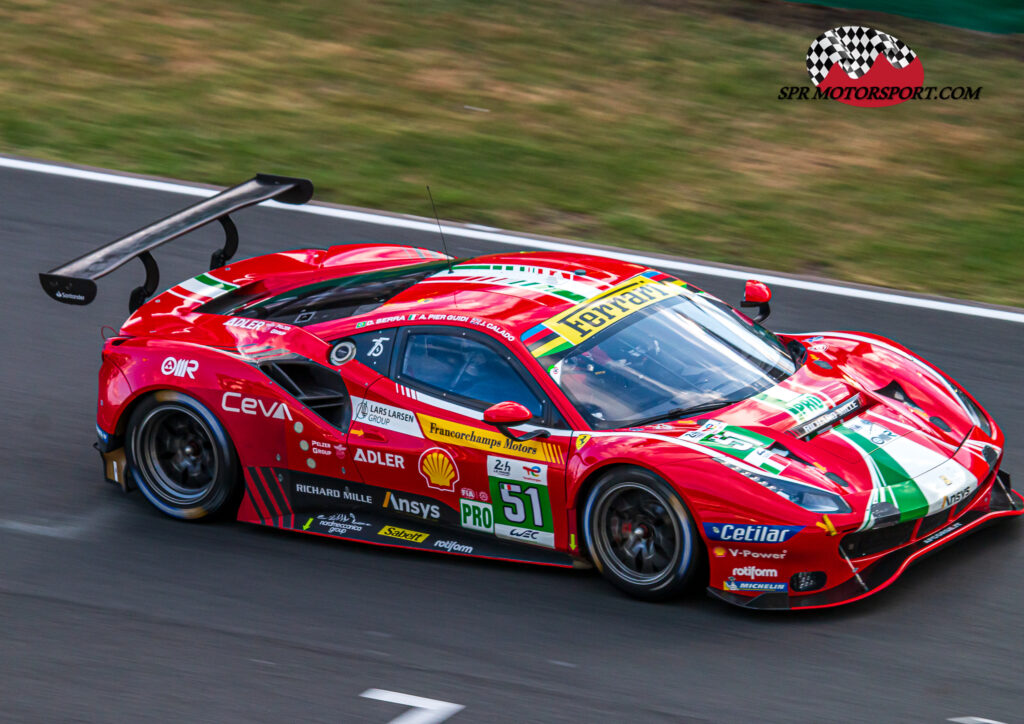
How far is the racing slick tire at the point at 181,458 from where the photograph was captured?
21.9 feet

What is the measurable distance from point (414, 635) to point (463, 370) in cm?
124

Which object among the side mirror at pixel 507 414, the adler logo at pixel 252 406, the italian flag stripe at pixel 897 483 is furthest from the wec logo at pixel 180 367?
the italian flag stripe at pixel 897 483

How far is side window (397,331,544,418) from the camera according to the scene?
605cm

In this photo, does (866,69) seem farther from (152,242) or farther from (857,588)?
(857,588)

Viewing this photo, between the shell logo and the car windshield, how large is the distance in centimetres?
62

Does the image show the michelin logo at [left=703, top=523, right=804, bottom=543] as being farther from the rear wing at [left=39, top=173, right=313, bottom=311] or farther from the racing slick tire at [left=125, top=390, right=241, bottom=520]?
the rear wing at [left=39, top=173, right=313, bottom=311]

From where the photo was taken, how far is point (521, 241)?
1039cm

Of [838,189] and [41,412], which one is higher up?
[838,189]

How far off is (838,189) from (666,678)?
23.5ft

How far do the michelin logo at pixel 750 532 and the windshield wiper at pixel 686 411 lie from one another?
23.8 inches

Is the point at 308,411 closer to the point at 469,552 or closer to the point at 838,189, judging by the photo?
the point at 469,552

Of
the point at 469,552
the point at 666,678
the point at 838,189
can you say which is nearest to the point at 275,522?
the point at 469,552

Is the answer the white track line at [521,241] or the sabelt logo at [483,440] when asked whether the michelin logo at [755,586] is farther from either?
the white track line at [521,241]

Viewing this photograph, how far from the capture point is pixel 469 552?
20.2ft
